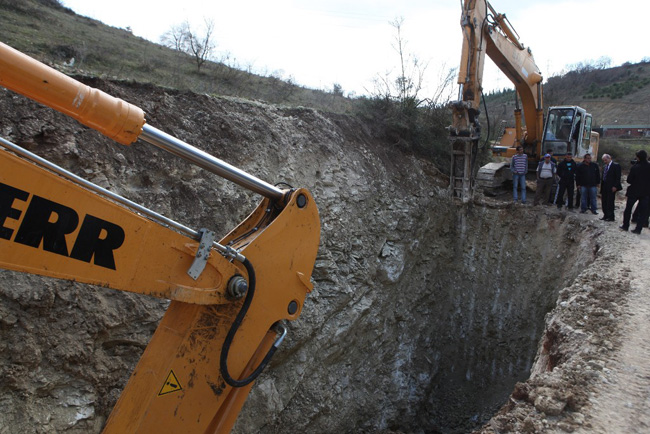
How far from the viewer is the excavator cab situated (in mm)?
12375

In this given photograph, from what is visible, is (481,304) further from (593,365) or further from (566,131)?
(593,365)

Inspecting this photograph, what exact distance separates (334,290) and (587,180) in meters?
6.84

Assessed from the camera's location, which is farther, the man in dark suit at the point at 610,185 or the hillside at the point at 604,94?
the hillside at the point at 604,94

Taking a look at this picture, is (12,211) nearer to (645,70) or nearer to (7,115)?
(7,115)

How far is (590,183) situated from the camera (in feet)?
35.0

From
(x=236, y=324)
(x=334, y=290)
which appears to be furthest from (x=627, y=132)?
(x=236, y=324)

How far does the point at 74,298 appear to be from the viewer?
5078 mm

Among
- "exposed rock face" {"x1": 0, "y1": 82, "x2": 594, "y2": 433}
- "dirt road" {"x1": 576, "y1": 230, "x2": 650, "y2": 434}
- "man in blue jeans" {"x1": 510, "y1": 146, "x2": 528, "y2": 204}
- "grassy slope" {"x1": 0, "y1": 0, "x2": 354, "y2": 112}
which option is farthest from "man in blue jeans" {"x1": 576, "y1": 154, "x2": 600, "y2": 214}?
"grassy slope" {"x1": 0, "y1": 0, "x2": 354, "y2": 112}

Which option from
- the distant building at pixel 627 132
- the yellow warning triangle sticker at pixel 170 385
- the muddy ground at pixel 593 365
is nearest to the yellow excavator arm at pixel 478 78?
the muddy ground at pixel 593 365

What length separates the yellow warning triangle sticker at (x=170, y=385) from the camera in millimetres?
2781

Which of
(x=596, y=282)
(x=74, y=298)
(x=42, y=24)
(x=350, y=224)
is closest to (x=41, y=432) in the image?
(x=74, y=298)

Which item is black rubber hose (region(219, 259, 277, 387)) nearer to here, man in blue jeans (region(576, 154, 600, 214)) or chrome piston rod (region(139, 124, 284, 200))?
chrome piston rod (region(139, 124, 284, 200))

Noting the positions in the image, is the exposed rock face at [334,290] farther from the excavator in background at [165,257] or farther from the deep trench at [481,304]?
the excavator in background at [165,257]

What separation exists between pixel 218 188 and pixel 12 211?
194 inches
